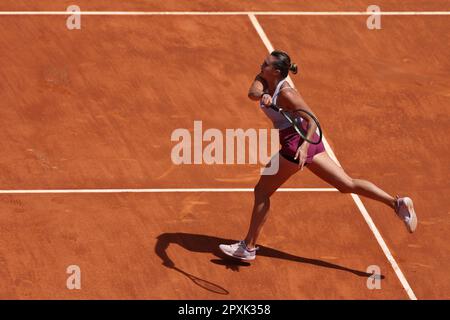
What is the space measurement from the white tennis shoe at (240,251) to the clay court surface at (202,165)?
4.6 inches

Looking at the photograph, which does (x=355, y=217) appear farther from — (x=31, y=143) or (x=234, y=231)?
(x=31, y=143)

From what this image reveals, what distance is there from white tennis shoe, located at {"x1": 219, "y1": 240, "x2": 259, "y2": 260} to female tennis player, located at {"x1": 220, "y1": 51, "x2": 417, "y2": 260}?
30 cm

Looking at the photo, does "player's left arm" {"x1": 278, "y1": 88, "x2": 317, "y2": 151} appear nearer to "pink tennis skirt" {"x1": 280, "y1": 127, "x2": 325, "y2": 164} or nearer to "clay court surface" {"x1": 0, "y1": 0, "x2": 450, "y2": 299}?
"pink tennis skirt" {"x1": 280, "y1": 127, "x2": 325, "y2": 164}

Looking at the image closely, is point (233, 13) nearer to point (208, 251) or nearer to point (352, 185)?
point (208, 251)

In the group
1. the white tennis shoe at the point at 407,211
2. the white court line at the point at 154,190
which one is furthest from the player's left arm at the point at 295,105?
the white court line at the point at 154,190

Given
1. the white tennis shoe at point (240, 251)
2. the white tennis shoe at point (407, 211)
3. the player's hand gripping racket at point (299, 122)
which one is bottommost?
the white tennis shoe at point (240, 251)

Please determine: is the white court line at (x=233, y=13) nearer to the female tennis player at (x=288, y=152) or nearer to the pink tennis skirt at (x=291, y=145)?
the female tennis player at (x=288, y=152)

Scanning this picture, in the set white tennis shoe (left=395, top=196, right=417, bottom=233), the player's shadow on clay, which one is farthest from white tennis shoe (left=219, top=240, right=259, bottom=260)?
white tennis shoe (left=395, top=196, right=417, bottom=233)

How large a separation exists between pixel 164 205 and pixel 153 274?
1.37m

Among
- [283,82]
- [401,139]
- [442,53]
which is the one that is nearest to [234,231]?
[283,82]

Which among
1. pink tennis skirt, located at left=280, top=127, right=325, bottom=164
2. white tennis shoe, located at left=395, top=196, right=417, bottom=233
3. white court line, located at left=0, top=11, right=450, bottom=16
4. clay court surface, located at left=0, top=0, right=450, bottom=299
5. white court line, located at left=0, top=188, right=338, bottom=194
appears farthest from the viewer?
white court line, located at left=0, top=11, right=450, bottom=16

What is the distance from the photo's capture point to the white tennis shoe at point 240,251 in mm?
11500

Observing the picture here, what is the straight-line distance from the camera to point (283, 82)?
11.0m

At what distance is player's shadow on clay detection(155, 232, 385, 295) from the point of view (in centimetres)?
1146
